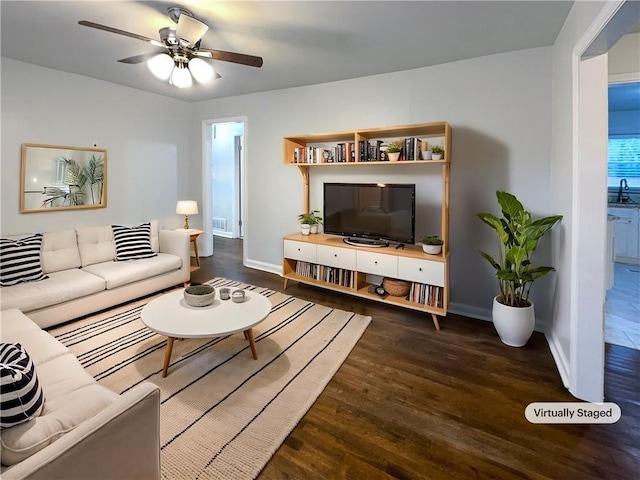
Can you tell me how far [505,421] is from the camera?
6.07ft

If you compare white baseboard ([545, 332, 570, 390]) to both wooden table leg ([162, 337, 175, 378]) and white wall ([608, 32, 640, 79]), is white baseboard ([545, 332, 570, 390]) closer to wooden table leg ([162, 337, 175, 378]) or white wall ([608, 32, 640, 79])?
white wall ([608, 32, 640, 79])

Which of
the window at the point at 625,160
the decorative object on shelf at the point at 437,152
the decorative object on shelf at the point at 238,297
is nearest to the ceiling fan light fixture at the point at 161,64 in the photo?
Result: the decorative object on shelf at the point at 238,297

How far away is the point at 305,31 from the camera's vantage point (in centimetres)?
257

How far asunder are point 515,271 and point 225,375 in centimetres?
230

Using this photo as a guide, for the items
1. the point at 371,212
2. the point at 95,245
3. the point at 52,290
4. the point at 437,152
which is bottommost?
the point at 52,290

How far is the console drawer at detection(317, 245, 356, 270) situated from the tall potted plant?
1310 millimetres

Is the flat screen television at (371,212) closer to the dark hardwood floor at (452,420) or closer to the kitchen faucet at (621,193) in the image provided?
the dark hardwood floor at (452,420)

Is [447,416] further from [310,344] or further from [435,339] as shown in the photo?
[310,344]

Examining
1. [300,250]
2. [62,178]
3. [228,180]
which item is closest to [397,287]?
[300,250]

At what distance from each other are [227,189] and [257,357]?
5670 mm

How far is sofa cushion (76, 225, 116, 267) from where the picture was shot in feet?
11.5

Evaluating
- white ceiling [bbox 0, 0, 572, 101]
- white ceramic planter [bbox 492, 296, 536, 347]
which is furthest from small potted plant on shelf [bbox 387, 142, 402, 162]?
→ white ceramic planter [bbox 492, 296, 536, 347]

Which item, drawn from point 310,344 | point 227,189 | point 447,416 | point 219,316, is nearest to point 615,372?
point 447,416

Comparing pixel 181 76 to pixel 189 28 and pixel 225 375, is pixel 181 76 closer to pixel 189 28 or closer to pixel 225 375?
pixel 189 28
